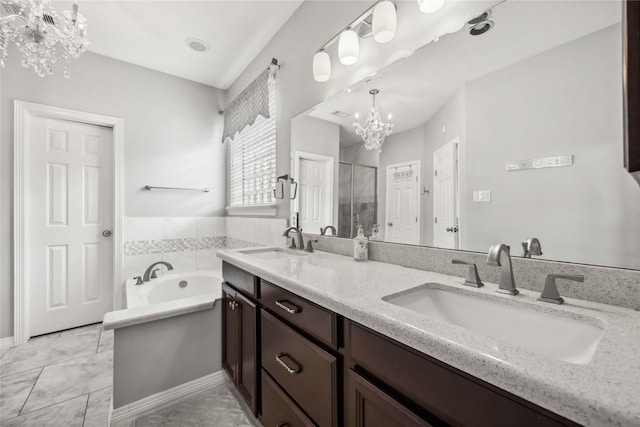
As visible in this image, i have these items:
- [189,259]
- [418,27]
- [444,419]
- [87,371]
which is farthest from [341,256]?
[189,259]

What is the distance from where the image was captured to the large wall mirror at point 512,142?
2.43 ft

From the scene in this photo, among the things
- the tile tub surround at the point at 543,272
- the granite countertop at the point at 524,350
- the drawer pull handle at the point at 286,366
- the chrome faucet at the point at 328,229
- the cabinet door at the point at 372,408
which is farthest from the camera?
the chrome faucet at the point at 328,229

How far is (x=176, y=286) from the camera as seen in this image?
8.99ft

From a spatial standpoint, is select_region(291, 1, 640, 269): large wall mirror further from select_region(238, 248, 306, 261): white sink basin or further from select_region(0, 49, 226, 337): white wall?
select_region(0, 49, 226, 337): white wall

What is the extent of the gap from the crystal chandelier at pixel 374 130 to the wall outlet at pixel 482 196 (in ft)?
1.79

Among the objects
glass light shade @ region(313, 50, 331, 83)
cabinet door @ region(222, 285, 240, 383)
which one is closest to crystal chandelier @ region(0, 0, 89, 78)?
glass light shade @ region(313, 50, 331, 83)

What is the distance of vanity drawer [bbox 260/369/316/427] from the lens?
0.99m

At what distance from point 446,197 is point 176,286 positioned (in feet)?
8.92

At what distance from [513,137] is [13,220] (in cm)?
368

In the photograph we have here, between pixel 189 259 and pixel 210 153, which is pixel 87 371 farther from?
pixel 210 153

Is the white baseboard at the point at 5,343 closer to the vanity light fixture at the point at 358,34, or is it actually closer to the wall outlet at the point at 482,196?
the vanity light fixture at the point at 358,34

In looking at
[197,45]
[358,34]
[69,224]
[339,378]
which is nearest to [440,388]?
[339,378]

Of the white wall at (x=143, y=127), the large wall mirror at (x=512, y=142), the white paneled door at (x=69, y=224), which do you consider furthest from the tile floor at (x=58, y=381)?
the large wall mirror at (x=512, y=142)

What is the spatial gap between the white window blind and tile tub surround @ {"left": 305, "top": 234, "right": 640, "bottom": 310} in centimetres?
158
